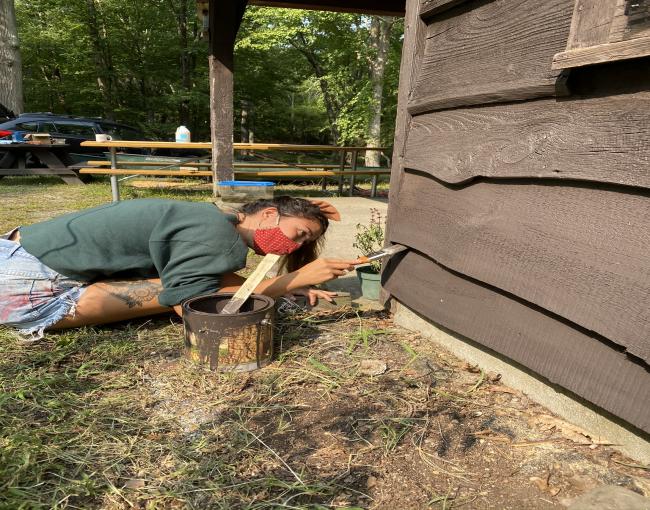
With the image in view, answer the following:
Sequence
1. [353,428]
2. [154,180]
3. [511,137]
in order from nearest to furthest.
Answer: [353,428], [511,137], [154,180]

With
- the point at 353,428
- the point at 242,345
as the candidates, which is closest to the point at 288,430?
the point at 353,428

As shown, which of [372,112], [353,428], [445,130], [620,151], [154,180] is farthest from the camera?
[372,112]

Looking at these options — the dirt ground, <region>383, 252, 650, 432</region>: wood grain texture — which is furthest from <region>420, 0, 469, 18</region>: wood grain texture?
the dirt ground

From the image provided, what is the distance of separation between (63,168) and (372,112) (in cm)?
990

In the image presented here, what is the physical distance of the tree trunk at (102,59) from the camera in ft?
65.6

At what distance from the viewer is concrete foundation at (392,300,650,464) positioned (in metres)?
1.74

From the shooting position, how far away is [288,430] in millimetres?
1899

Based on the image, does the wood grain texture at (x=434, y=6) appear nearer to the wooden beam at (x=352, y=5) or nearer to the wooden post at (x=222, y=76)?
the wooden beam at (x=352, y=5)

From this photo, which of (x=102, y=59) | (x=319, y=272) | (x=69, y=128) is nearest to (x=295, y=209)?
(x=319, y=272)

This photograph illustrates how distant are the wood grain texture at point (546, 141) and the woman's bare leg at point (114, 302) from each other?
67.3 inches

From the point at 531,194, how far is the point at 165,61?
864 inches

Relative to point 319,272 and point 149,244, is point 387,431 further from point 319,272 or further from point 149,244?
point 149,244

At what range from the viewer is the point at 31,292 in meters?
2.50

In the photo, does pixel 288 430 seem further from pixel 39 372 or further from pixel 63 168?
pixel 63 168
